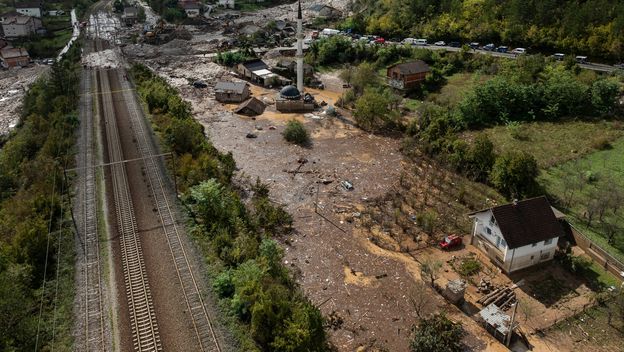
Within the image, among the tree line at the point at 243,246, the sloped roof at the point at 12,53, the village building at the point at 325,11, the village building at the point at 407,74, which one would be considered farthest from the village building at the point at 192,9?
the tree line at the point at 243,246

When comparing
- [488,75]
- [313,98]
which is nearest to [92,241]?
[313,98]

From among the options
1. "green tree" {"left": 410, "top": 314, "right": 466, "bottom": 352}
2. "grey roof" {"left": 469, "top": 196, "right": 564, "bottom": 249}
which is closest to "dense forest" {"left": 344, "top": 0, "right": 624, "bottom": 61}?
"grey roof" {"left": 469, "top": 196, "right": 564, "bottom": 249}

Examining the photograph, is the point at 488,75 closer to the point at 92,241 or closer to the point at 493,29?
the point at 493,29

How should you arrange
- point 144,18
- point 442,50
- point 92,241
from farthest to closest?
point 144,18 < point 442,50 < point 92,241

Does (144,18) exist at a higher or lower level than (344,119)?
higher

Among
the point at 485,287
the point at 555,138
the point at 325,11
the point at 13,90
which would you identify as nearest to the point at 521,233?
the point at 485,287

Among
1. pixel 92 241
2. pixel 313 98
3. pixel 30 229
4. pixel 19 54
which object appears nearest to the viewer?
pixel 30 229

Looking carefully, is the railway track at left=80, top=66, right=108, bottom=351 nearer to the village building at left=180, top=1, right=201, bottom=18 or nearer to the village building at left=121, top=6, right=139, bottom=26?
the village building at left=121, top=6, right=139, bottom=26

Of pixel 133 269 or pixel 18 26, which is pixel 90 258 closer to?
pixel 133 269
